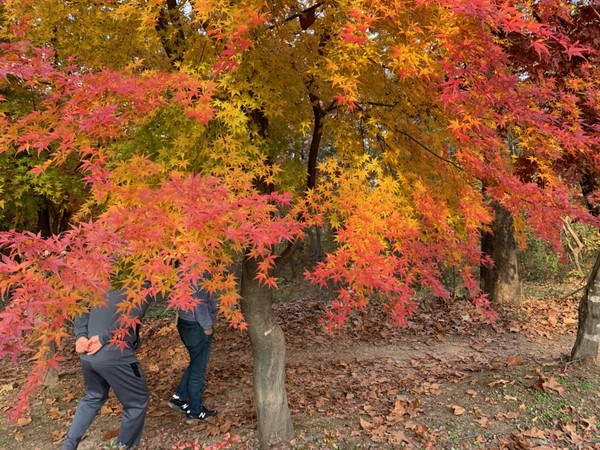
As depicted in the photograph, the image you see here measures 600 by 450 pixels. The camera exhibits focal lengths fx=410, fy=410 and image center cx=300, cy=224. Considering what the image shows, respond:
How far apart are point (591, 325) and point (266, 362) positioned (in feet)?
12.1

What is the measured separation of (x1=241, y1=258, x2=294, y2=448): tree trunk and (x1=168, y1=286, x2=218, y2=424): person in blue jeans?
390mm

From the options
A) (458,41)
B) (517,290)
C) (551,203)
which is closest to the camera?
(458,41)

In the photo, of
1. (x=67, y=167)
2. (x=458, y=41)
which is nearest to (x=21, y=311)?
(x=458, y=41)

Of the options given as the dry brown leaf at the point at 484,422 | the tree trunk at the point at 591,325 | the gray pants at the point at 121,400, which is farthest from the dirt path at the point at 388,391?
the gray pants at the point at 121,400

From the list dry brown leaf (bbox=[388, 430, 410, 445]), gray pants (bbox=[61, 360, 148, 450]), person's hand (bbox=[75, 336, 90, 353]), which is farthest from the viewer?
dry brown leaf (bbox=[388, 430, 410, 445])

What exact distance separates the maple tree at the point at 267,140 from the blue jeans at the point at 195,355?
0.55 metres

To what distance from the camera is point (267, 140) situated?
148 inches

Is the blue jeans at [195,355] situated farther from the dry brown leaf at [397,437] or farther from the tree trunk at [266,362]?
the dry brown leaf at [397,437]

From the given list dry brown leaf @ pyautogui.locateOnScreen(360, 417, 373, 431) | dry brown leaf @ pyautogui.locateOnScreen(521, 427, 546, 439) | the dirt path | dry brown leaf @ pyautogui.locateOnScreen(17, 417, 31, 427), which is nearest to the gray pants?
the dirt path

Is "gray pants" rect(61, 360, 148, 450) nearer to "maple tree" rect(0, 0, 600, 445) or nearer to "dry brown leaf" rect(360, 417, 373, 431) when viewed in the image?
"maple tree" rect(0, 0, 600, 445)

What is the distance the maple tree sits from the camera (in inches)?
96.7

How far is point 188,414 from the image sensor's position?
445cm

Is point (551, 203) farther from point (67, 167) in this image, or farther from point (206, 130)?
point (67, 167)

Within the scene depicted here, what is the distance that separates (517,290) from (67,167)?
8724 mm
